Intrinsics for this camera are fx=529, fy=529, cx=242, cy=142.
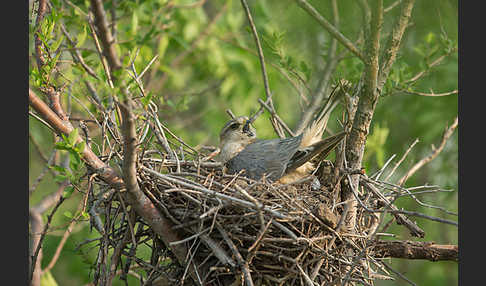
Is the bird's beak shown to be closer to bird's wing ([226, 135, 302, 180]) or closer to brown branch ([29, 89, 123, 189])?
bird's wing ([226, 135, 302, 180])

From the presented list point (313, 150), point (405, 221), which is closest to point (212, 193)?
point (313, 150)

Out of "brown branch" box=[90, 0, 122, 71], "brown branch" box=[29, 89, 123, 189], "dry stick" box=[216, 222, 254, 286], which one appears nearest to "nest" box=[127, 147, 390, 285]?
"dry stick" box=[216, 222, 254, 286]

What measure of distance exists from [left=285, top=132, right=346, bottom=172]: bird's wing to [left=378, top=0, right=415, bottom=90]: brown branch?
56cm

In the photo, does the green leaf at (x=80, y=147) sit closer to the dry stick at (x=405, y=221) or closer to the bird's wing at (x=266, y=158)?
the bird's wing at (x=266, y=158)

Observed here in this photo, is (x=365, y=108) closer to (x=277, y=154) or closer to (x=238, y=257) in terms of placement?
(x=277, y=154)

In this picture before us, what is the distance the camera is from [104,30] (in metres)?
2.48

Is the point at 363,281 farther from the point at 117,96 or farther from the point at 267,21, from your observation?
the point at 267,21

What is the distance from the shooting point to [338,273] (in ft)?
13.4

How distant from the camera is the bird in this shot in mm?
4844

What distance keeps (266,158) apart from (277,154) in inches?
4.6

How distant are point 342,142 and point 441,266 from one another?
5.85m

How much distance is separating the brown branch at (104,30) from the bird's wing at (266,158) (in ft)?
8.47

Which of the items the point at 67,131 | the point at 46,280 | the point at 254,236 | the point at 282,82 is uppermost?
the point at 282,82

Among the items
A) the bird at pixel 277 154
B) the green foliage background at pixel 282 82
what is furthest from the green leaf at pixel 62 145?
the bird at pixel 277 154
